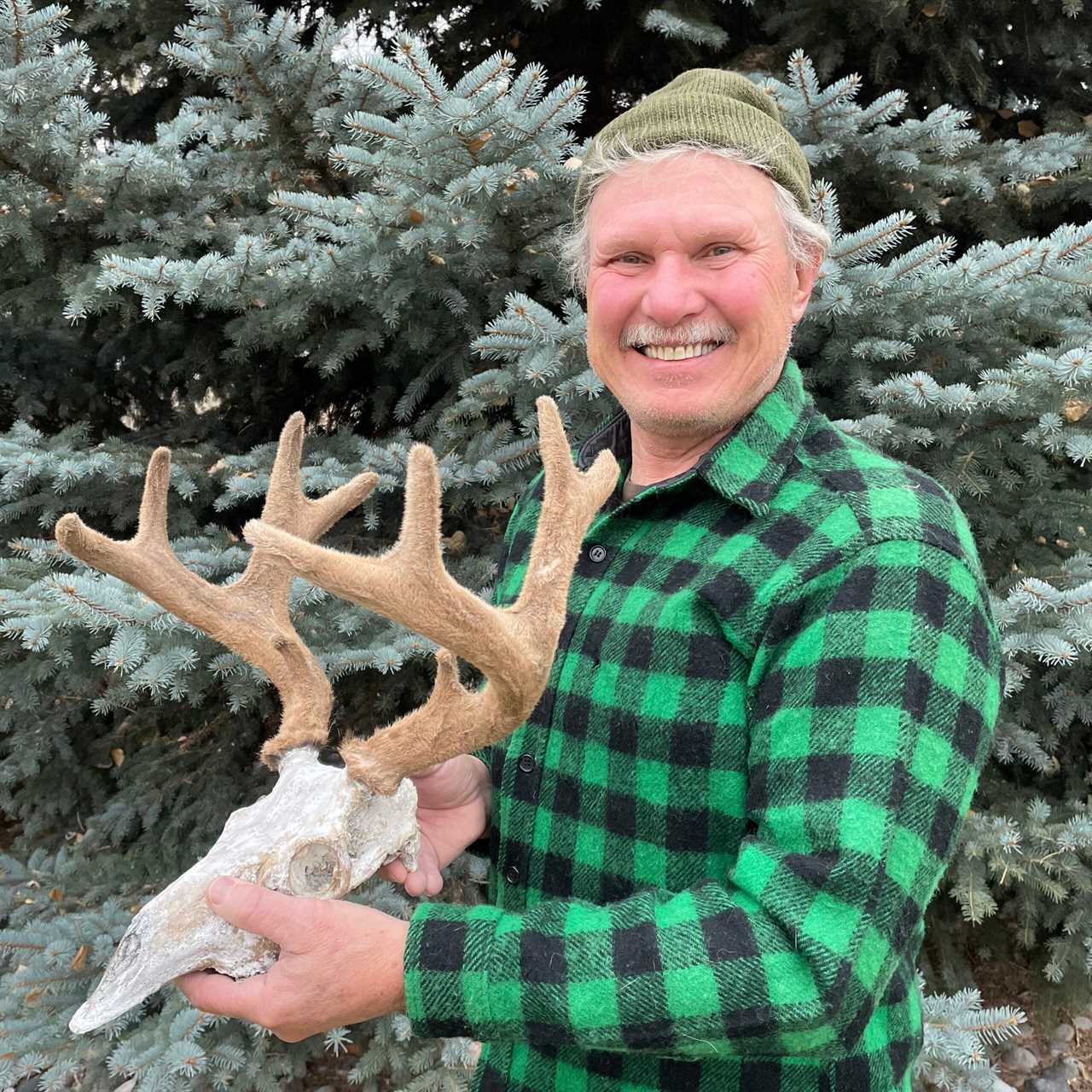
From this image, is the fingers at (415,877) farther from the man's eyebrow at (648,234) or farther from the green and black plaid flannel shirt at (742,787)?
the man's eyebrow at (648,234)

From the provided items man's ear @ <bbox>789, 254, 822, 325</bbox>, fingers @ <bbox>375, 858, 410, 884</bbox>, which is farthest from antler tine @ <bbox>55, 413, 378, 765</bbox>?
man's ear @ <bbox>789, 254, 822, 325</bbox>

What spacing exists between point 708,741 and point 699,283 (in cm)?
73

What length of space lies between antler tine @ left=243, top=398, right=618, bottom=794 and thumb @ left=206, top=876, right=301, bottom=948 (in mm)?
223

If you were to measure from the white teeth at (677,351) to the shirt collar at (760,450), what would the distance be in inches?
5.2

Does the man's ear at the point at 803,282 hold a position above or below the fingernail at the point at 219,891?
above

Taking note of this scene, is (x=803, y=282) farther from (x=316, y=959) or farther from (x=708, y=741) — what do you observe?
(x=316, y=959)

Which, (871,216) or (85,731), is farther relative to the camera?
(85,731)

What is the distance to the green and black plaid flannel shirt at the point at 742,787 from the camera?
33.8 inches

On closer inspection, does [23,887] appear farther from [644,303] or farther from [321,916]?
[644,303]

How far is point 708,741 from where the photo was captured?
3.67 ft

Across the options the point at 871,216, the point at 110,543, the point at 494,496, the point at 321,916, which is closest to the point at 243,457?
the point at 494,496

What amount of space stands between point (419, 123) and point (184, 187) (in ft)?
3.09

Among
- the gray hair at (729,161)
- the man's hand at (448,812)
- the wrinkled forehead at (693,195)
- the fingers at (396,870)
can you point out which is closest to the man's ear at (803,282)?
the gray hair at (729,161)

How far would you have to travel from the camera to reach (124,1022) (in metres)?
2.35
